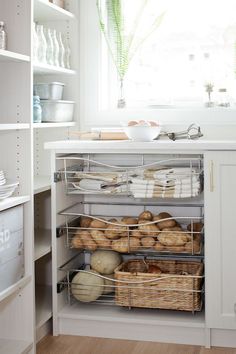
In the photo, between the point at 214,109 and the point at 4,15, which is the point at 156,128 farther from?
the point at 4,15

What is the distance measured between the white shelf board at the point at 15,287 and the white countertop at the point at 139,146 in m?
0.66

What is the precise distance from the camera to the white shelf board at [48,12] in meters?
3.19

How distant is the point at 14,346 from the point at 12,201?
0.65 m

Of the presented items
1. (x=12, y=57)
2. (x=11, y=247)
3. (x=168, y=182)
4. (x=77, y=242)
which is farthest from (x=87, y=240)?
(x=12, y=57)

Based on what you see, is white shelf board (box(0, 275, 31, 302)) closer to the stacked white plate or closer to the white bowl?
the stacked white plate

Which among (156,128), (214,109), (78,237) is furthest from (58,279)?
(214,109)

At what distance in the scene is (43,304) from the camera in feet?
10.9

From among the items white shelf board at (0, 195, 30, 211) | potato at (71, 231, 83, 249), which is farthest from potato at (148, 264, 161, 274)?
white shelf board at (0, 195, 30, 211)

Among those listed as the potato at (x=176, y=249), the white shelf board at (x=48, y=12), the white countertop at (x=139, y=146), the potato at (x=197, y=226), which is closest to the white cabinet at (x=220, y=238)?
the white countertop at (x=139, y=146)

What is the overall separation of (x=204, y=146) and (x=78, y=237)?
0.80 meters

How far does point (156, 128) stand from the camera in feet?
10.3

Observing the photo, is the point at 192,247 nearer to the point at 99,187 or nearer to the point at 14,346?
the point at 99,187

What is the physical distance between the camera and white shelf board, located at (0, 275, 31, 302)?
2.60m

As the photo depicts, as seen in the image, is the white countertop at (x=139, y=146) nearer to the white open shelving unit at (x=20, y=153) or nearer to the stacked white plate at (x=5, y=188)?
the white open shelving unit at (x=20, y=153)
